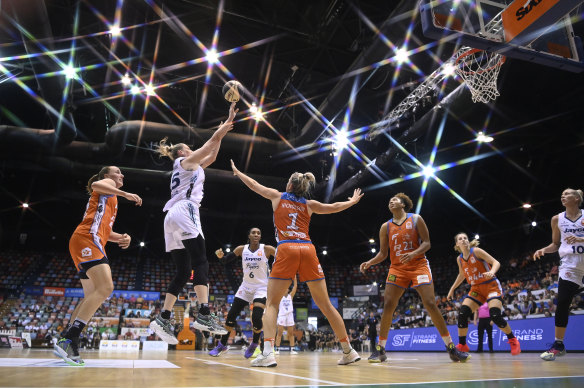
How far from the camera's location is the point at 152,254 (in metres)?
31.1

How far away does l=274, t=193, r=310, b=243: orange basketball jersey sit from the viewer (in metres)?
4.52

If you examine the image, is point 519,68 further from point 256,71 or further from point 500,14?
point 256,71

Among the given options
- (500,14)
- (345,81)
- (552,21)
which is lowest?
(552,21)

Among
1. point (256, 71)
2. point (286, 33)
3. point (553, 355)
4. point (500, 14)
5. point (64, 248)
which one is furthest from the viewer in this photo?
point (64, 248)

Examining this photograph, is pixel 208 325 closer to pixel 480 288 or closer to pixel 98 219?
pixel 98 219

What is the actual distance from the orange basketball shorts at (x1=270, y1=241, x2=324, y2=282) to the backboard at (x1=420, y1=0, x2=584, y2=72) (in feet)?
13.0

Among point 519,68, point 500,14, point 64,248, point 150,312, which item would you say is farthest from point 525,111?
point 64,248

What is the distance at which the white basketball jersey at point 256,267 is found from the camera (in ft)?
24.7

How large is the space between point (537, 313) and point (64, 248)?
2966 centimetres

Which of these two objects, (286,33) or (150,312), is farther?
(150,312)

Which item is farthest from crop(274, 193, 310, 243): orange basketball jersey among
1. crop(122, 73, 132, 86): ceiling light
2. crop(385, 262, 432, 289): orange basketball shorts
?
crop(122, 73, 132, 86): ceiling light

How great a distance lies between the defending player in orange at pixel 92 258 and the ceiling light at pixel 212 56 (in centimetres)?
728

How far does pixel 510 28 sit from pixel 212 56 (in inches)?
Answer: 304

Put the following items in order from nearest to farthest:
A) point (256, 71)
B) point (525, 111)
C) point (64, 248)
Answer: point (256, 71) < point (525, 111) < point (64, 248)
